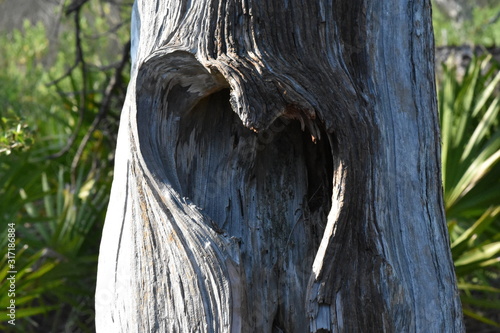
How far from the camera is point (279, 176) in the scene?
Answer: 2072 millimetres

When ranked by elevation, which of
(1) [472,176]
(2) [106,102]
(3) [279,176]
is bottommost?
(3) [279,176]

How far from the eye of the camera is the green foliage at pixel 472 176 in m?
3.38

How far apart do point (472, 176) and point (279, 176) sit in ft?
6.50

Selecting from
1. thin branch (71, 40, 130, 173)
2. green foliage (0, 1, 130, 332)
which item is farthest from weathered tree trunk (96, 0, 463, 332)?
thin branch (71, 40, 130, 173)

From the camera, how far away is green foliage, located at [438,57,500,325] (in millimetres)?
3381

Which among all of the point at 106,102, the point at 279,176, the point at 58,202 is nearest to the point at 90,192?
the point at 58,202

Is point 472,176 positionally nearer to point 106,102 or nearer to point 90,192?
point 90,192

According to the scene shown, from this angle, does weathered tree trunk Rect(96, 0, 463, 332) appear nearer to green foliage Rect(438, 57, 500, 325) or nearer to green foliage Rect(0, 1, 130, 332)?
green foliage Rect(0, 1, 130, 332)

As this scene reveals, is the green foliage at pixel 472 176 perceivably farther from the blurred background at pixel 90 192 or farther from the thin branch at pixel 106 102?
the thin branch at pixel 106 102

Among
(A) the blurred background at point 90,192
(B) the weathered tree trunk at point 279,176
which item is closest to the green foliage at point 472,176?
(A) the blurred background at point 90,192

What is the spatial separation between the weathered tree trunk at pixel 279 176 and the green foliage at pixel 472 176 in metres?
1.47

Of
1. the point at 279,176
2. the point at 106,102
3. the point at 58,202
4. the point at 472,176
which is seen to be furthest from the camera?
the point at 106,102

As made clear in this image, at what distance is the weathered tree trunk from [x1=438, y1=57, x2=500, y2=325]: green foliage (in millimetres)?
1467

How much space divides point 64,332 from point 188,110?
3282 millimetres
